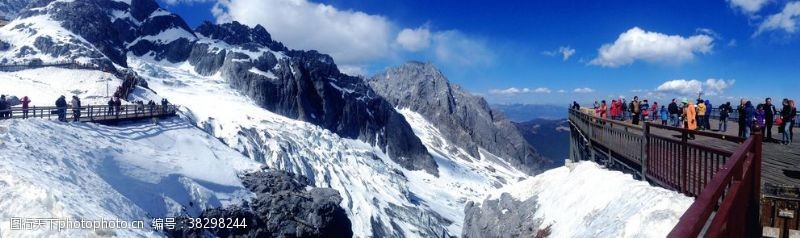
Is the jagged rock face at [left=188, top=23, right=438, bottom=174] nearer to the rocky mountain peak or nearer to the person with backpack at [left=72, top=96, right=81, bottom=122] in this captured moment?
the rocky mountain peak

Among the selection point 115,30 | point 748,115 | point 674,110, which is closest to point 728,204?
point 748,115

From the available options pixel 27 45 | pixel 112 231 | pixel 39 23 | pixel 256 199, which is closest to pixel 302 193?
pixel 256 199

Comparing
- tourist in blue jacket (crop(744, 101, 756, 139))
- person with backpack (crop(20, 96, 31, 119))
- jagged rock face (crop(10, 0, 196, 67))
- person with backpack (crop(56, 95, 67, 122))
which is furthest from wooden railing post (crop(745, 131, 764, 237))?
jagged rock face (crop(10, 0, 196, 67))

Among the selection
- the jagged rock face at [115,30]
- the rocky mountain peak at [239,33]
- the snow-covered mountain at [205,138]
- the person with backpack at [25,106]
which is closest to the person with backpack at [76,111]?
the snow-covered mountain at [205,138]

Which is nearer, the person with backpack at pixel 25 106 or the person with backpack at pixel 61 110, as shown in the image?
the person with backpack at pixel 25 106

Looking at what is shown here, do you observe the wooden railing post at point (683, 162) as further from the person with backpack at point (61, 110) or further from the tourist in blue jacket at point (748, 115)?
the person with backpack at point (61, 110)

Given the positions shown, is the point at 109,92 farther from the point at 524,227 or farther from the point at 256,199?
the point at 524,227

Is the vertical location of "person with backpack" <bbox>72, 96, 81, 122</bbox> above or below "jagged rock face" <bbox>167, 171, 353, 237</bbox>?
above
